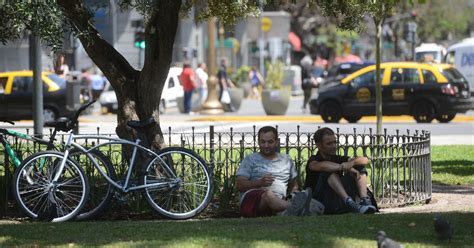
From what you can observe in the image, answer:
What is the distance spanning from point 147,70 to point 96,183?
1.38 metres

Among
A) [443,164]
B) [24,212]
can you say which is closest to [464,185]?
[443,164]

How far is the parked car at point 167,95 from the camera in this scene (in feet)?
119

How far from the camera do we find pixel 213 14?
41.6 ft

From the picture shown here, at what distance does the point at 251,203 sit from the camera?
1020 centimetres

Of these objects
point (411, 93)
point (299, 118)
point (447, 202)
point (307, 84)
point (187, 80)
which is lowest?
point (447, 202)

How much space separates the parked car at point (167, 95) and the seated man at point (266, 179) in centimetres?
2532

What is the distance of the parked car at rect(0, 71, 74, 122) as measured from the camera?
27750 millimetres

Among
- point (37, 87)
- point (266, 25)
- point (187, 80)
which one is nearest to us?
point (37, 87)

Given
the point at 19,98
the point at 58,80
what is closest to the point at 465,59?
the point at 58,80

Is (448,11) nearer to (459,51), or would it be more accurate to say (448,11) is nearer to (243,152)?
(459,51)

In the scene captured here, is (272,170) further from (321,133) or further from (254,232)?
(254,232)

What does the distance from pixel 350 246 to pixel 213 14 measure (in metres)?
5.57

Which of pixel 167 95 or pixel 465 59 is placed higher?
pixel 465 59

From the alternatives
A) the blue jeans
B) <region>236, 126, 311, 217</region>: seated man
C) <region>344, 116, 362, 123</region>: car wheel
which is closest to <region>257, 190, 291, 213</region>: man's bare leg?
<region>236, 126, 311, 217</region>: seated man
